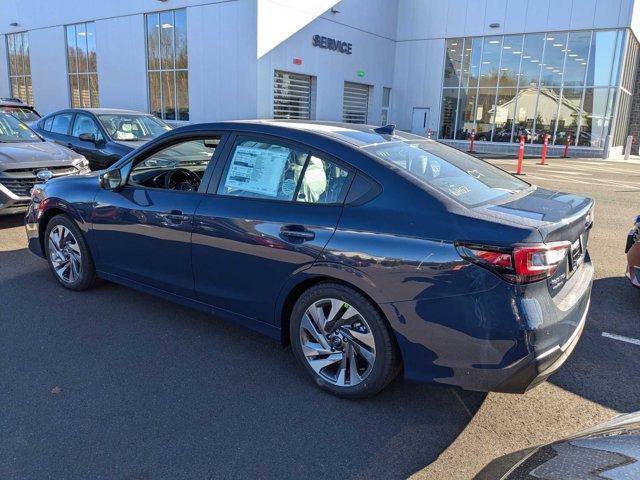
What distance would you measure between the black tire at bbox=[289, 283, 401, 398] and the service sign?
20.4m

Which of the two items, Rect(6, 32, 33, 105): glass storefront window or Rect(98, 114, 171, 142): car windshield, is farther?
Rect(6, 32, 33, 105): glass storefront window

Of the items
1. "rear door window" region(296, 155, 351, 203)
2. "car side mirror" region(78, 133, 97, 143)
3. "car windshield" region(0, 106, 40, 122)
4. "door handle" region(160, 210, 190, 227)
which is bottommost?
"door handle" region(160, 210, 190, 227)

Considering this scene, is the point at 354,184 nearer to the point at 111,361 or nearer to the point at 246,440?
the point at 246,440

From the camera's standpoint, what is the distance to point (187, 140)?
159 inches

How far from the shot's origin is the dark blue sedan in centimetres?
266

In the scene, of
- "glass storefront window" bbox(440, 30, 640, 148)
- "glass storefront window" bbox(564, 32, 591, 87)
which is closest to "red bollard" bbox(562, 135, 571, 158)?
"glass storefront window" bbox(440, 30, 640, 148)

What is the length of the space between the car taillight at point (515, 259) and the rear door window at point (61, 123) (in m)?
9.79

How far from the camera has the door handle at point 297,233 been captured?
124 inches

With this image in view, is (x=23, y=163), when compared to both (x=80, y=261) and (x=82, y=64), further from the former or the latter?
(x=82, y=64)

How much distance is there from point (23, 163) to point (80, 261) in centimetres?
352

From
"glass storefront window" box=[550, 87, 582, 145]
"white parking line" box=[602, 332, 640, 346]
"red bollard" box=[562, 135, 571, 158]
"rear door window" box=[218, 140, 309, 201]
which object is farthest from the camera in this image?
"glass storefront window" box=[550, 87, 582, 145]

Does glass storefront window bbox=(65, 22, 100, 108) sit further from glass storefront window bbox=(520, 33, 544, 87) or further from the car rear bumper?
the car rear bumper

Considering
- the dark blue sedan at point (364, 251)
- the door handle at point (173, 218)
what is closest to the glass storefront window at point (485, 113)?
the dark blue sedan at point (364, 251)

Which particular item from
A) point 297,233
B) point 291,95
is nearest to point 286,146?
point 297,233
